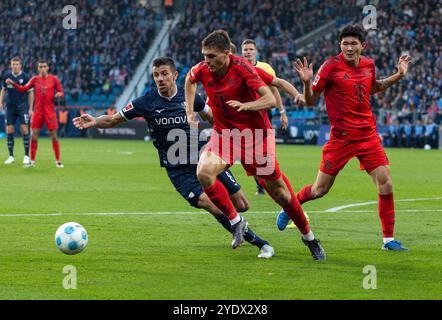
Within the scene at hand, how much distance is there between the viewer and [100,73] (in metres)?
51.8

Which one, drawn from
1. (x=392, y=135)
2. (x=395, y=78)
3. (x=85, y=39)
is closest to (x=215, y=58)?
(x=395, y=78)

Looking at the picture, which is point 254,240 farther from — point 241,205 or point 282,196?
point 241,205

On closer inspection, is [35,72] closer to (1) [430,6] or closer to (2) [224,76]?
(1) [430,6]

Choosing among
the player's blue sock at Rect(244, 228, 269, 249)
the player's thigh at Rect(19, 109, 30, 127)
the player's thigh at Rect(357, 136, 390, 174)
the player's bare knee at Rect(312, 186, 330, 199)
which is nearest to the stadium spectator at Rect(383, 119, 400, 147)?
the player's thigh at Rect(19, 109, 30, 127)

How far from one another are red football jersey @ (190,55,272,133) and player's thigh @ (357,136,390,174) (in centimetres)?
146

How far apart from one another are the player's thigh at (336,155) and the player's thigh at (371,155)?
14cm

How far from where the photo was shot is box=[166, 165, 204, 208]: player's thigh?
1088cm

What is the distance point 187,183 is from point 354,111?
2091 millimetres

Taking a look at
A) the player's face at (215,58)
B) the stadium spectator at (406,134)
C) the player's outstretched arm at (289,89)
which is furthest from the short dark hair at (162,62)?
the stadium spectator at (406,134)

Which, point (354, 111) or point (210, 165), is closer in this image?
point (210, 165)

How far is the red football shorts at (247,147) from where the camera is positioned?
32.5 ft

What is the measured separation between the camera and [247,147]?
9.94 metres

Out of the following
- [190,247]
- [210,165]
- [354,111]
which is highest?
[354,111]
